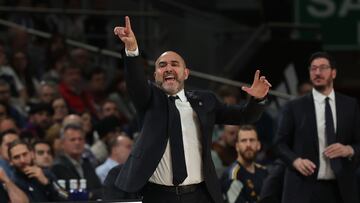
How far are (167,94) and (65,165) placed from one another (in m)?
3.75

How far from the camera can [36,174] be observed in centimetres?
1029

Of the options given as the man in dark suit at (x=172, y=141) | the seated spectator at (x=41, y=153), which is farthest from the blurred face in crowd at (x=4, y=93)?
the man in dark suit at (x=172, y=141)

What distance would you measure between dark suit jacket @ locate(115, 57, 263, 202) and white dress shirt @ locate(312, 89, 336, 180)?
1461 millimetres

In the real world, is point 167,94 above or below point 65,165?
above

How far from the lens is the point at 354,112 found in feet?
30.2

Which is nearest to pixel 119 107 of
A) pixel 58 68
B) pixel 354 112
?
pixel 58 68

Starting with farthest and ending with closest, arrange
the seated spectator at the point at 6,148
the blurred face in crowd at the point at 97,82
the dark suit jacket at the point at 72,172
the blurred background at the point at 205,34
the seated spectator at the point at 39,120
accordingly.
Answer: the blurred background at the point at 205,34 < the blurred face in crowd at the point at 97,82 < the seated spectator at the point at 39,120 < the dark suit jacket at the point at 72,172 < the seated spectator at the point at 6,148

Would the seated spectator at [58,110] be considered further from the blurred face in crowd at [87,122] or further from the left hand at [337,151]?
the left hand at [337,151]

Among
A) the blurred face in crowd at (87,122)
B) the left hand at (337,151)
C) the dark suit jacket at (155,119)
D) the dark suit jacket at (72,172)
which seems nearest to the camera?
the dark suit jacket at (155,119)

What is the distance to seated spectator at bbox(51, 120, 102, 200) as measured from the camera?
1104 centimetres

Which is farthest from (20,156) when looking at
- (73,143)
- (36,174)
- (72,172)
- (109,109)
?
(109,109)

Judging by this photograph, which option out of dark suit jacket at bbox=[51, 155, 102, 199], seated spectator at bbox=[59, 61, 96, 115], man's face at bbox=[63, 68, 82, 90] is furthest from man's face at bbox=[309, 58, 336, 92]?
man's face at bbox=[63, 68, 82, 90]

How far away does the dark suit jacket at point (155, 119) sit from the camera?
745cm

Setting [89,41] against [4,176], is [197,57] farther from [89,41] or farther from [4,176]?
[4,176]
